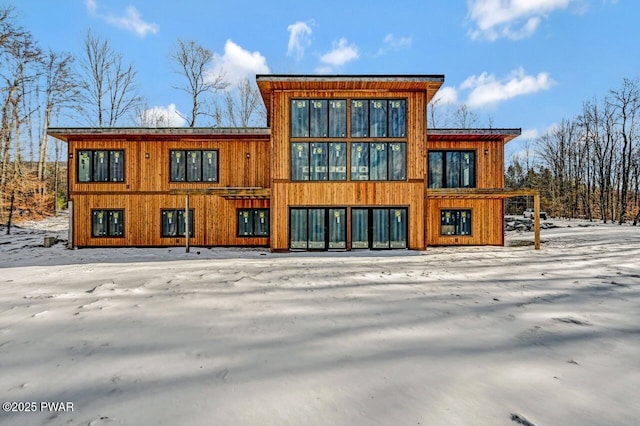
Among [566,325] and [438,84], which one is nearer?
[566,325]

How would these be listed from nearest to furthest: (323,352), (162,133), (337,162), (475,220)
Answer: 1. (323,352)
2. (337,162)
3. (162,133)
4. (475,220)

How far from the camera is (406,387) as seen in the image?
2.71m

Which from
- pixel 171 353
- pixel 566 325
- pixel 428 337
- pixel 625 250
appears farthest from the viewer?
pixel 625 250

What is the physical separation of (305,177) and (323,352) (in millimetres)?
11247

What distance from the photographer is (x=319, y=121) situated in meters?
14.2

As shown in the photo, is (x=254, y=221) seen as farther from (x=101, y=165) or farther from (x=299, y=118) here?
(x=101, y=165)

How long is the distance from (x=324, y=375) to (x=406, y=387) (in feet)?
2.51

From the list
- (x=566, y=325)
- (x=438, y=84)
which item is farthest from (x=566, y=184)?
(x=566, y=325)

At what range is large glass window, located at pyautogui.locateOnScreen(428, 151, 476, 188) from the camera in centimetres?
1681

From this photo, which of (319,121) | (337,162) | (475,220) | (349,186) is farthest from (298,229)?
(475,220)

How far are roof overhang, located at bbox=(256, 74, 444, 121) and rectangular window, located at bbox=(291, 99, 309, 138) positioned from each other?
78 centimetres

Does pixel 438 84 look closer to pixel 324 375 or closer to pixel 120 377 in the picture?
→ pixel 324 375

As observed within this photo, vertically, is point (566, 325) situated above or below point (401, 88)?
below

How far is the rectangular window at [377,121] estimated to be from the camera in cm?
1425
